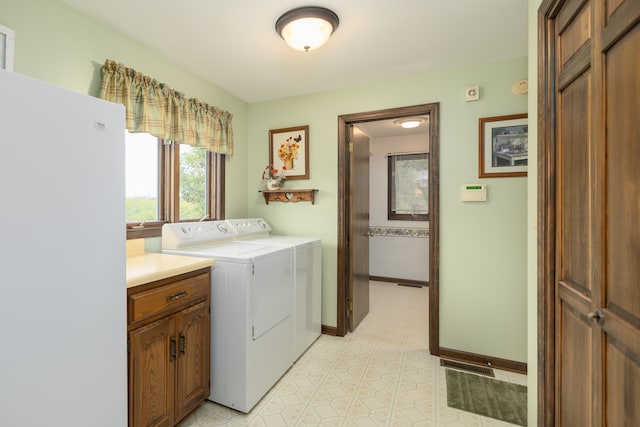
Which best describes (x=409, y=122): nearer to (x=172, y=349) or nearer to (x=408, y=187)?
(x=408, y=187)

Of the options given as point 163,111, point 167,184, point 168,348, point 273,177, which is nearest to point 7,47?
point 163,111

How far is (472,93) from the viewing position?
231 centimetres

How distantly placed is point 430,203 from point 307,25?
1.62 meters

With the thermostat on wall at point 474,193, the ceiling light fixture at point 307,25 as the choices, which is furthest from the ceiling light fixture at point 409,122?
the ceiling light fixture at point 307,25

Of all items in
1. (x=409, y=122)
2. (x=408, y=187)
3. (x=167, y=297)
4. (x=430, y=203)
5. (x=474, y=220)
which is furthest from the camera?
(x=408, y=187)

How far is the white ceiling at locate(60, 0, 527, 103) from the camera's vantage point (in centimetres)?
166

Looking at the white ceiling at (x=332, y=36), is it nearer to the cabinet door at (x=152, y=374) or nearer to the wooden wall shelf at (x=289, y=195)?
the wooden wall shelf at (x=289, y=195)

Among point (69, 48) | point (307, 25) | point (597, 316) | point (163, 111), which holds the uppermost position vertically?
point (307, 25)

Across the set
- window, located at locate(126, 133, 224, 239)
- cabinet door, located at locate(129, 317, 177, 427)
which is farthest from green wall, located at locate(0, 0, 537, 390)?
cabinet door, located at locate(129, 317, 177, 427)

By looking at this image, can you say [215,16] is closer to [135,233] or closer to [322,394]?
[135,233]

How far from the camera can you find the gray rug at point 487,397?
5.82 ft

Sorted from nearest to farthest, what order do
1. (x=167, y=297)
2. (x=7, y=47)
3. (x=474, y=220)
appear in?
(x=7, y=47) → (x=167, y=297) → (x=474, y=220)

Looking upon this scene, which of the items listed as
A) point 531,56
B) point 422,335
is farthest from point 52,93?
point 422,335

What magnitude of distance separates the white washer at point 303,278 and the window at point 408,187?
2.28 metres
